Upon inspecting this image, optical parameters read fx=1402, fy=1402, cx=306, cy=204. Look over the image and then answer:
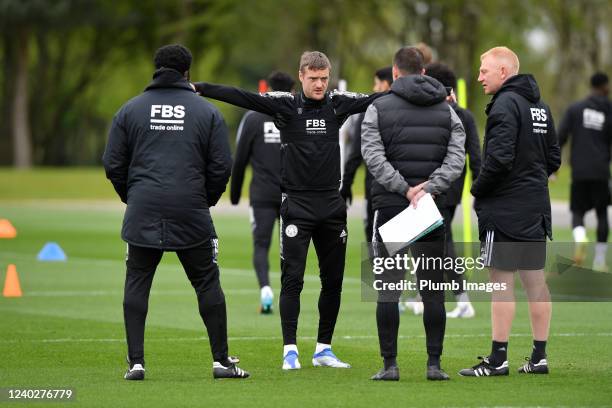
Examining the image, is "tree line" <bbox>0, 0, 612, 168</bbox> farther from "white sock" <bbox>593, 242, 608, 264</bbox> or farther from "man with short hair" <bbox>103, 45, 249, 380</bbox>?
"man with short hair" <bbox>103, 45, 249, 380</bbox>

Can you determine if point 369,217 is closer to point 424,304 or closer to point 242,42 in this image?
point 424,304

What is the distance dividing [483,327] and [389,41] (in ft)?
146

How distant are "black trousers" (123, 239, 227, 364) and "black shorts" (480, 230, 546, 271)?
72.4 inches

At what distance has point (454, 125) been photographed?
9328 mm

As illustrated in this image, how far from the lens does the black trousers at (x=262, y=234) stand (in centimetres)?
1383

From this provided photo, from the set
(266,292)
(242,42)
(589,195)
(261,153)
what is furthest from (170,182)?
(242,42)

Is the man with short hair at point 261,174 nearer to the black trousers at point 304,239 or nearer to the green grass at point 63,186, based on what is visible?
the black trousers at point 304,239

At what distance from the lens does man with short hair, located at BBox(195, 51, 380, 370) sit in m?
9.74

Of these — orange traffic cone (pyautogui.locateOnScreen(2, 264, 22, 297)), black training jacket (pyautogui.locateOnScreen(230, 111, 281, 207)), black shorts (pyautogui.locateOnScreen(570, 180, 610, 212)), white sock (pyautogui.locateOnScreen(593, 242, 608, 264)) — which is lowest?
orange traffic cone (pyautogui.locateOnScreen(2, 264, 22, 297))

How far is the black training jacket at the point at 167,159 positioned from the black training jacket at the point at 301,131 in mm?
471

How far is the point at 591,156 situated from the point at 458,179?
5.22 m

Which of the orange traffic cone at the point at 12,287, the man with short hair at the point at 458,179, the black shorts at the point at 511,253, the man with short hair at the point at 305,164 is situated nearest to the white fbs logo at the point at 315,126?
the man with short hair at the point at 305,164

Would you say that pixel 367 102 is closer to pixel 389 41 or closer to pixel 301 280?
pixel 301 280

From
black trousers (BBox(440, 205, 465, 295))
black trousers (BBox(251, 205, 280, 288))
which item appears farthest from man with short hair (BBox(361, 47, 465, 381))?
black trousers (BBox(251, 205, 280, 288))
